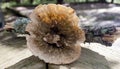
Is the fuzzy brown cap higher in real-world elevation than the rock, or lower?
higher

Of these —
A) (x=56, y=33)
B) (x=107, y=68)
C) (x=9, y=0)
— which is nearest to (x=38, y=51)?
(x=56, y=33)

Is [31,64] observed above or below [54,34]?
below

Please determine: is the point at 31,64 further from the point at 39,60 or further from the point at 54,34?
the point at 54,34

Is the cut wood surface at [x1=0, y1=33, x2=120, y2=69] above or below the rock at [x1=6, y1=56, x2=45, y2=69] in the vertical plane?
below

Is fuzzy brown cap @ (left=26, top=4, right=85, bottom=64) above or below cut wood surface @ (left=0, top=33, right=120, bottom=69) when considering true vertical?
above

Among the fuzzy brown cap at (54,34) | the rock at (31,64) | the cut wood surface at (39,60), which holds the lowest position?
the cut wood surface at (39,60)

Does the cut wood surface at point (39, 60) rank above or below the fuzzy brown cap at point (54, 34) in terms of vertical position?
below

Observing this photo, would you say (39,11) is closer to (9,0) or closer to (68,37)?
(68,37)

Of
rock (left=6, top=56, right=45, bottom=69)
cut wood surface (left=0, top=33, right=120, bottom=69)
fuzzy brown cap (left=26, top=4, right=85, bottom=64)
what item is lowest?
cut wood surface (left=0, top=33, right=120, bottom=69)

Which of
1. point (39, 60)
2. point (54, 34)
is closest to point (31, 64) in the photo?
Result: point (39, 60)
